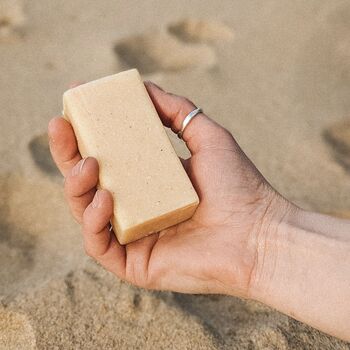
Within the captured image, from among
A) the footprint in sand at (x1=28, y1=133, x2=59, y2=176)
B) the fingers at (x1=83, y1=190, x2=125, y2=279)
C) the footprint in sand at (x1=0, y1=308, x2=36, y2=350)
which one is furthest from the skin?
the footprint in sand at (x1=28, y1=133, x2=59, y2=176)

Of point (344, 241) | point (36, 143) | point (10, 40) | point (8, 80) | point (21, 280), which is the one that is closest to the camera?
point (344, 241)

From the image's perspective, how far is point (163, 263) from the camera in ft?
4.89

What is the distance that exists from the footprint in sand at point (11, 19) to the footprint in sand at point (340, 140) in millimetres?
1675

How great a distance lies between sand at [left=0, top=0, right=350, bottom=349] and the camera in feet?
4.97

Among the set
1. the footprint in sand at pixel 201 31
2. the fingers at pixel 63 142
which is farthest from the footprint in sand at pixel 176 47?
the fingers at pixel 63 142

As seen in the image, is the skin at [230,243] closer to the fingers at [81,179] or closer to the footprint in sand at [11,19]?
the fingers at [81,179]

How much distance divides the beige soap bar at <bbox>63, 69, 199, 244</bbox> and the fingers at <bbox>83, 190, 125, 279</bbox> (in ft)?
0.11

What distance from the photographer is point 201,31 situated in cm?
278

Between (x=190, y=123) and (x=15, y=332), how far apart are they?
83 cm

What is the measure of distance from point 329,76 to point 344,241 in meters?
1.32

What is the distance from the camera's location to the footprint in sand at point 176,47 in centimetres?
257

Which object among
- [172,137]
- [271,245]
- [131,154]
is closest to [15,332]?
[131,154]

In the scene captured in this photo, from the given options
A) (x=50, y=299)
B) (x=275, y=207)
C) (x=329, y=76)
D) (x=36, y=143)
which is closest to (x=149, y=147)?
(x=275, y=207)

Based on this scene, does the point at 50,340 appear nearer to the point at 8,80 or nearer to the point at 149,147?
the point at 149,147
